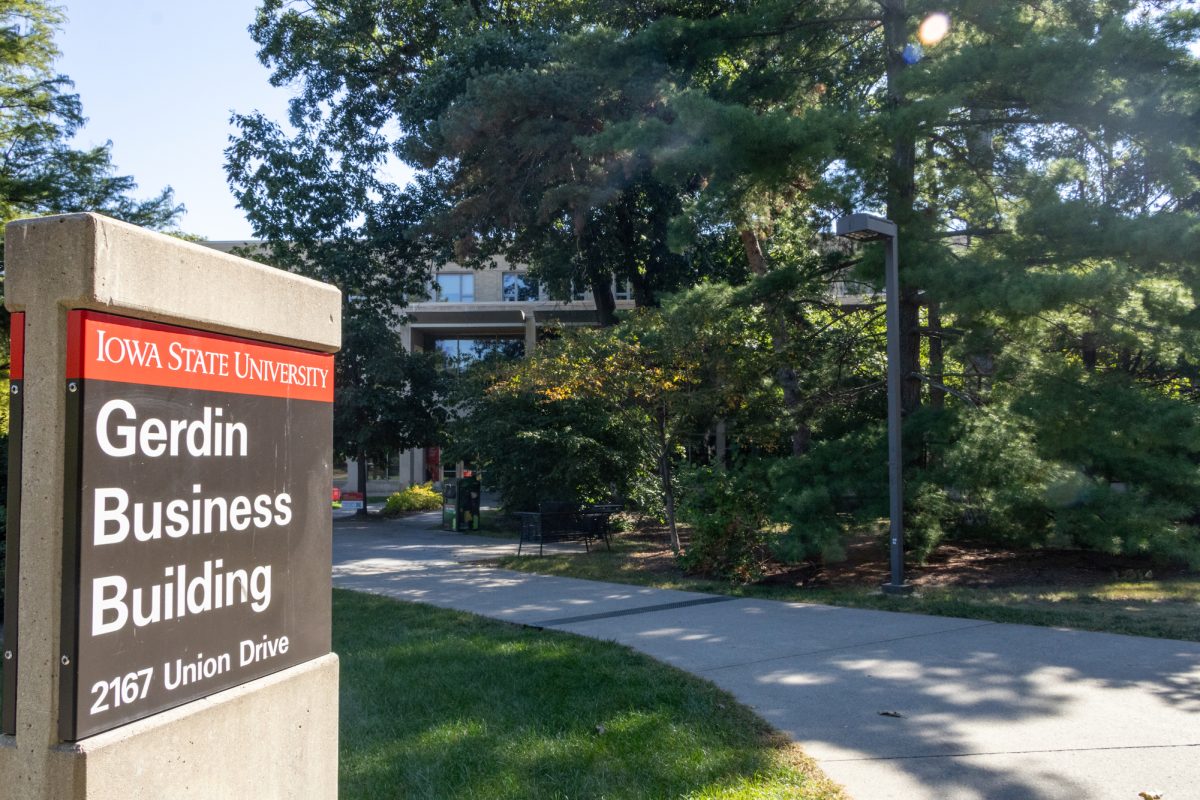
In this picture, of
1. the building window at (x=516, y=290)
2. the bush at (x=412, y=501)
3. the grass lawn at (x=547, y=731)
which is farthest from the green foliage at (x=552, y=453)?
the building window at (x=516, y=290)

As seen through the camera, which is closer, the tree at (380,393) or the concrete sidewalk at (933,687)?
the concrete sidewalk at (933,687)

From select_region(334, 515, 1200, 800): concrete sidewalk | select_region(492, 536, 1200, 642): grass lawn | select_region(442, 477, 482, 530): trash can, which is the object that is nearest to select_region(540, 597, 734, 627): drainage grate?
select_region(334, 515, 1200, 800): concrete sidewalk

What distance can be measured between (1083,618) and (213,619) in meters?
8.33

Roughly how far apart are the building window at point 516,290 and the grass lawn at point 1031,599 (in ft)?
94.4

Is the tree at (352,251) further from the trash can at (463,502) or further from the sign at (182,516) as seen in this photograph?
the sign at (182,516)

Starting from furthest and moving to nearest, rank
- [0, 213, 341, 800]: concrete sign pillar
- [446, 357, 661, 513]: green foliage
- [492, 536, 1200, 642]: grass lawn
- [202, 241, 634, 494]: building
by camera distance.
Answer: [202, 241, 634, 494]: building, [446, 357, 661, 513]: green foliage, [492, 536, 1200, 642]: grass lawn, [0, 213, 341, 800]: concrete sign pillar

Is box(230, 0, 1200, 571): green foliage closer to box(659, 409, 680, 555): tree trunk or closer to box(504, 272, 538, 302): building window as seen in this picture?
box(659, 409, 680, 555): tree trunk

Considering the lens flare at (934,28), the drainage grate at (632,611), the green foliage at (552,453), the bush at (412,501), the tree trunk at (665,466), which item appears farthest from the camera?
the bush at (412,501)

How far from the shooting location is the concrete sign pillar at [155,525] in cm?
230

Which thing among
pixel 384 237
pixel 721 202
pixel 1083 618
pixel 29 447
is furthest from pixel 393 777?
pixel 384 237

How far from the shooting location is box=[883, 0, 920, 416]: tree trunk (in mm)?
12156

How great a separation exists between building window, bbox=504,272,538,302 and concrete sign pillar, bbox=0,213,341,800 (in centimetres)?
3825

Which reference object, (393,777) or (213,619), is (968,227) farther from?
(213,619)

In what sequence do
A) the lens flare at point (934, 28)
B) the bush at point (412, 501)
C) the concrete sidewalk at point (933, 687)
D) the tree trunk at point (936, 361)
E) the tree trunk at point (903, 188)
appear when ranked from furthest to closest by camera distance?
the bush at point (412, 501) → the tree trunk at point (936, 361) → the lens flare at point (934, 28) → the tree trunk at point (903, 188) → the concrete sidewalk at point (933, 687)
